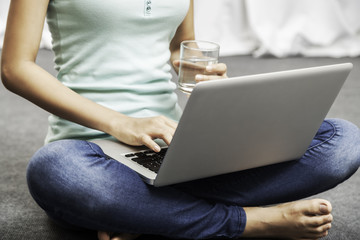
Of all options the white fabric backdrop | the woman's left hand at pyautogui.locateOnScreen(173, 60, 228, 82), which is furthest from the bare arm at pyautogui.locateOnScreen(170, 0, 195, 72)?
the white fabric backdrop

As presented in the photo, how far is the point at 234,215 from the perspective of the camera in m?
1.18

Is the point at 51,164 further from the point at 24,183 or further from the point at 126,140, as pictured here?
the point at 24,183

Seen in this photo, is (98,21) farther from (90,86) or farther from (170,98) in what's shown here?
(170,98)

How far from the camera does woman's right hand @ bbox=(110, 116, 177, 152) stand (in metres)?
1.01

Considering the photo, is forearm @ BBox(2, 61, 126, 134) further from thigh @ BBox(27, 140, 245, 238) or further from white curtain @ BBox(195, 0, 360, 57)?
white curtain @ BBox(195, 0, 360, 57)

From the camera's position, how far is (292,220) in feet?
3.83

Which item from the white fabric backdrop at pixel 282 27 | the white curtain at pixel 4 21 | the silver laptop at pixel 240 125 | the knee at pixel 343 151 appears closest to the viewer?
the silver laptop at pixel 240 125

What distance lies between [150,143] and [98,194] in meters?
0.14

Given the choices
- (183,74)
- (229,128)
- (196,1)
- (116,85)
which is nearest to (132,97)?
(116,85)

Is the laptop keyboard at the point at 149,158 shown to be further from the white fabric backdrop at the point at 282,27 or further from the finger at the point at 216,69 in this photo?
the white fabric backdrop at the point at 282,27

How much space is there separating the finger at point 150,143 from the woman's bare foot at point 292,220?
31 cm

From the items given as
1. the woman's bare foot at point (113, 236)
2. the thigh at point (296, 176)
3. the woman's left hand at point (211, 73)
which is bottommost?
the woman's bare foot at point (113, 236)

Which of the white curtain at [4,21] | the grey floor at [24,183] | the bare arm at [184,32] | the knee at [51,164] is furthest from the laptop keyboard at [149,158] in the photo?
the white curtain at [4,21]

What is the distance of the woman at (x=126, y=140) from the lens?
1.04 m
